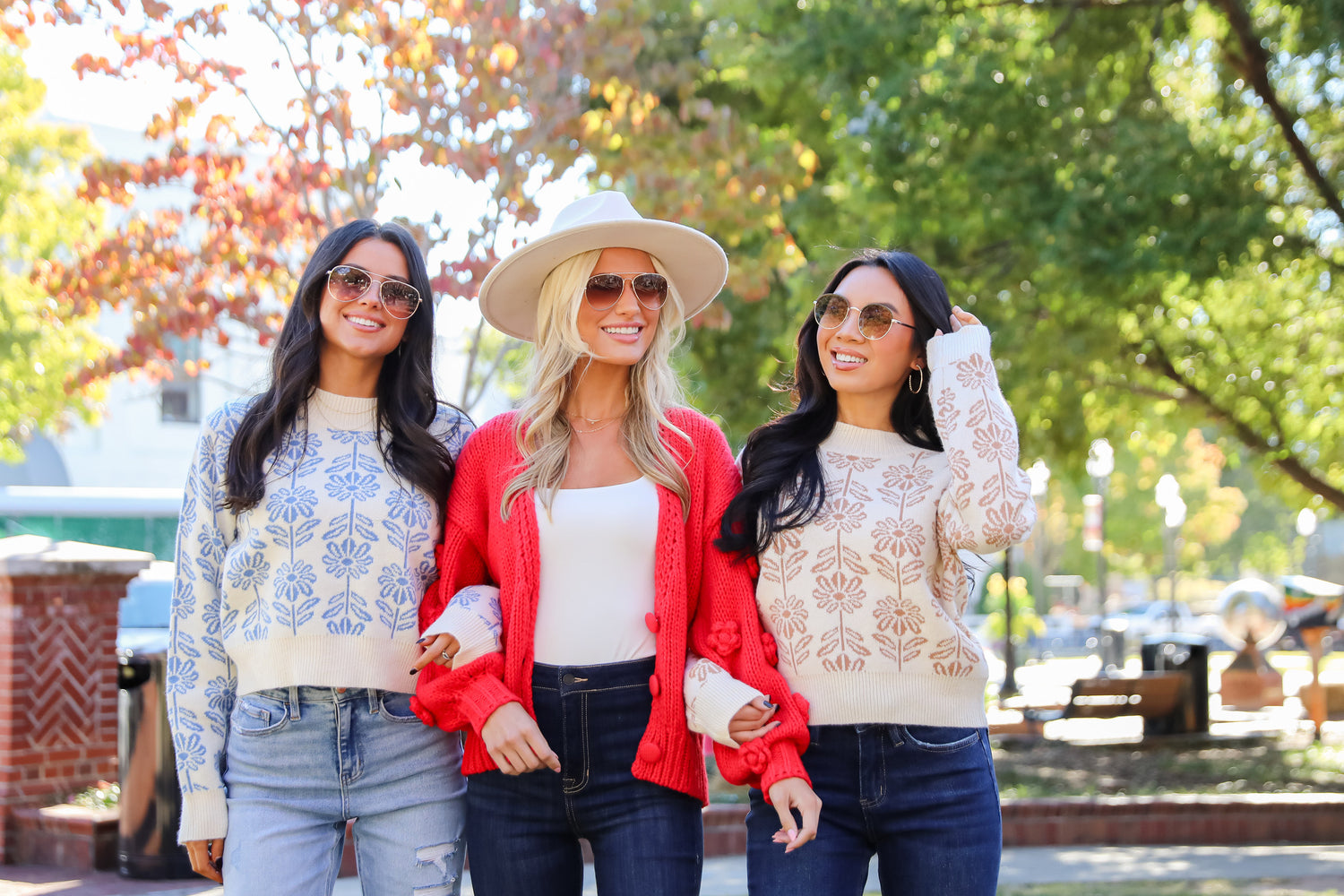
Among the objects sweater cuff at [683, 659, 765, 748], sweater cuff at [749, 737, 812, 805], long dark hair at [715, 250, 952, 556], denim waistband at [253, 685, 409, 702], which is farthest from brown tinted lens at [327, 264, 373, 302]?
sweater cuff at [749, 737, 812, 805]

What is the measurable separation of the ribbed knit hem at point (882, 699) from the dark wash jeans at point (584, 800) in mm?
382

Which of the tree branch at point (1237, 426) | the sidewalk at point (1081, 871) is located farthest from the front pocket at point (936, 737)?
the tree branch at point (1237, 426)

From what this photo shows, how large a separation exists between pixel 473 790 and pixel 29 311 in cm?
1429

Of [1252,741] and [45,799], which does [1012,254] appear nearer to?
[1252,741]

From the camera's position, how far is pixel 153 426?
2923 centimetres

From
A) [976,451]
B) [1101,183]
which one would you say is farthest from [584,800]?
[1101,183]

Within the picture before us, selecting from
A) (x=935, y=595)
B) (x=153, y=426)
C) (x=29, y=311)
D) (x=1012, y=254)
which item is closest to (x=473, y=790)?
(x=935, y=595)

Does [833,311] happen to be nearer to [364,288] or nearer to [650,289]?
[650,289]

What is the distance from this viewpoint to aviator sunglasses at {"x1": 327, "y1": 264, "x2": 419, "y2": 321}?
3266 mm

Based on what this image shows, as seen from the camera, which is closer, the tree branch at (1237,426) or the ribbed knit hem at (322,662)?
the ribbed knit hem at (322,662)

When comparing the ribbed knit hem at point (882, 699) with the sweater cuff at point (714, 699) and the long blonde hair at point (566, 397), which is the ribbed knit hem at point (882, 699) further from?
the long blonde hair at point (566, 397)

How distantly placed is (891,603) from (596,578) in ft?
2.24

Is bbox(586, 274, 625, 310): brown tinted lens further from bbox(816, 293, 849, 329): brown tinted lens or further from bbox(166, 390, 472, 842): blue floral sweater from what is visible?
bbox(166, 390, 472, 842): blue floral sweater

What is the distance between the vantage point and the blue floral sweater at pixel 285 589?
3.03 meters
